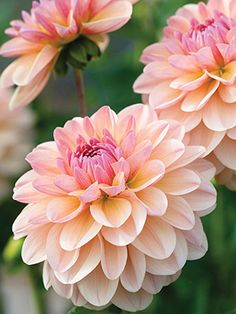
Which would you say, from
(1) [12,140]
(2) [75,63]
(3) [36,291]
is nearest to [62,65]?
(2) [75,63]

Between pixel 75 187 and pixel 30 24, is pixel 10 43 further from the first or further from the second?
pixel 75 187

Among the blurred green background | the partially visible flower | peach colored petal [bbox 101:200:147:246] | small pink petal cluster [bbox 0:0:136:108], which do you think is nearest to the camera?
peach colored petal [bbox 101:200:147:246]

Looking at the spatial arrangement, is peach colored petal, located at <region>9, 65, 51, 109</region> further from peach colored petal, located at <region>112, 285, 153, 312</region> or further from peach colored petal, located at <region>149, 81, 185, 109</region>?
peach colored petal, located at <region>112, 285, 153, 312</region>

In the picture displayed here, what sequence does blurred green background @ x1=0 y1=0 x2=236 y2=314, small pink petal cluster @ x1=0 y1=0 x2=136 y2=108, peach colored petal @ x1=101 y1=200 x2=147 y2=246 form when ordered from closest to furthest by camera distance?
peach colored petal @ x1=101 y1=200 x2=147 y2=246 → small pink petal cluster @ x1=0 y1=0 x2=136 y2=108 → blurred green background @ x1=0 y1=0 x2=236 y2=314

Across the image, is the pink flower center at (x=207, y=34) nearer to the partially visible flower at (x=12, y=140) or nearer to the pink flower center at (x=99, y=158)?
the pink flower center at (x=99, y=158)

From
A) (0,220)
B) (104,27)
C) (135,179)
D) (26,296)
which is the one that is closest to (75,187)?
(135,179)

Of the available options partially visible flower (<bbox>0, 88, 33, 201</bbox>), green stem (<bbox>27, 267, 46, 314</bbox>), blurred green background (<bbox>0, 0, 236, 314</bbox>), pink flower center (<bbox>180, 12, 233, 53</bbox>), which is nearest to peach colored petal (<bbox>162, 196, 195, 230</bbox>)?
pink flower center (<bbox>180, 12, 233, 53</bbox>)
